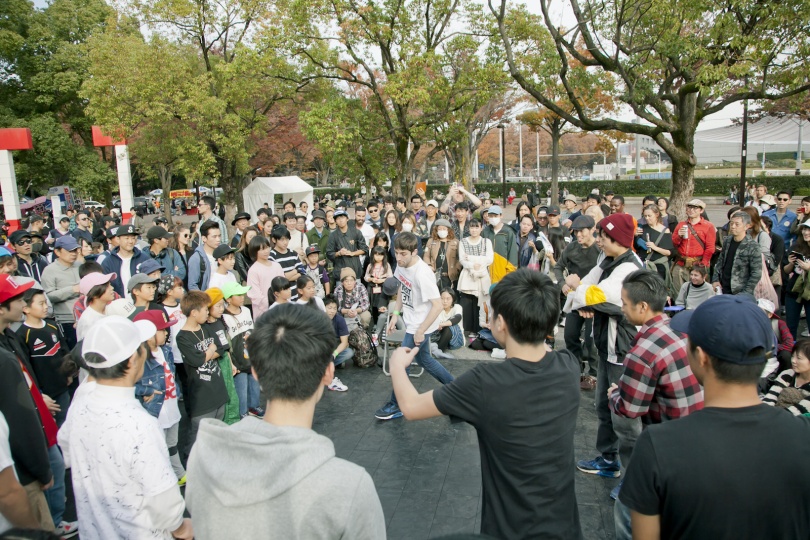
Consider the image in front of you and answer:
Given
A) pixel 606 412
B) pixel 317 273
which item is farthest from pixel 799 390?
pixel 317 273

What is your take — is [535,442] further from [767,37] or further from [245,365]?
[767,37]

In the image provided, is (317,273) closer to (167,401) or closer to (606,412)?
(167,401)

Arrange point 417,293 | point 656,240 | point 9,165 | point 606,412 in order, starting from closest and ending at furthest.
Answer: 1. point 606,412
2. point 417,293
3. point 656,240
4. point 9,165

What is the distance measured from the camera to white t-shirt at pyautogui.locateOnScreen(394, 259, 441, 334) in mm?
4973

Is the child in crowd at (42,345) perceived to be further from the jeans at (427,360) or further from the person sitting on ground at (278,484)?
the person sitting on ground at (278,484)

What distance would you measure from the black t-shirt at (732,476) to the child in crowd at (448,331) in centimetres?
542

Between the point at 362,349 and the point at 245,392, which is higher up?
the point at 245,392

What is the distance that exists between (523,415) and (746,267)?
5.73 metres

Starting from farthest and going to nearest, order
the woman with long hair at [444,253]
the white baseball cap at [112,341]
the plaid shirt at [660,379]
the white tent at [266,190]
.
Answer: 1. the white tent at [266,190]
2. the woman with long hair at [444,253]
3. the plaid shirt at [660,379]
4. the white baseball cap at [112,341]

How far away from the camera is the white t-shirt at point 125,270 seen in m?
6.55

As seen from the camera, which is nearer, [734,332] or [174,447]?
[734,332]

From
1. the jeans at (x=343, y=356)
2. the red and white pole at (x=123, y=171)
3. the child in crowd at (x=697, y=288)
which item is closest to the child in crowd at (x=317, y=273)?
the jeans at (x=343, y=356)

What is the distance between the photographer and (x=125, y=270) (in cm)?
662

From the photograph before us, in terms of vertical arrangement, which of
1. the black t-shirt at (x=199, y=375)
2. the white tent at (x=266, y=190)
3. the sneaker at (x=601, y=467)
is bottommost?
the sneaker at (x=601, y=467)
